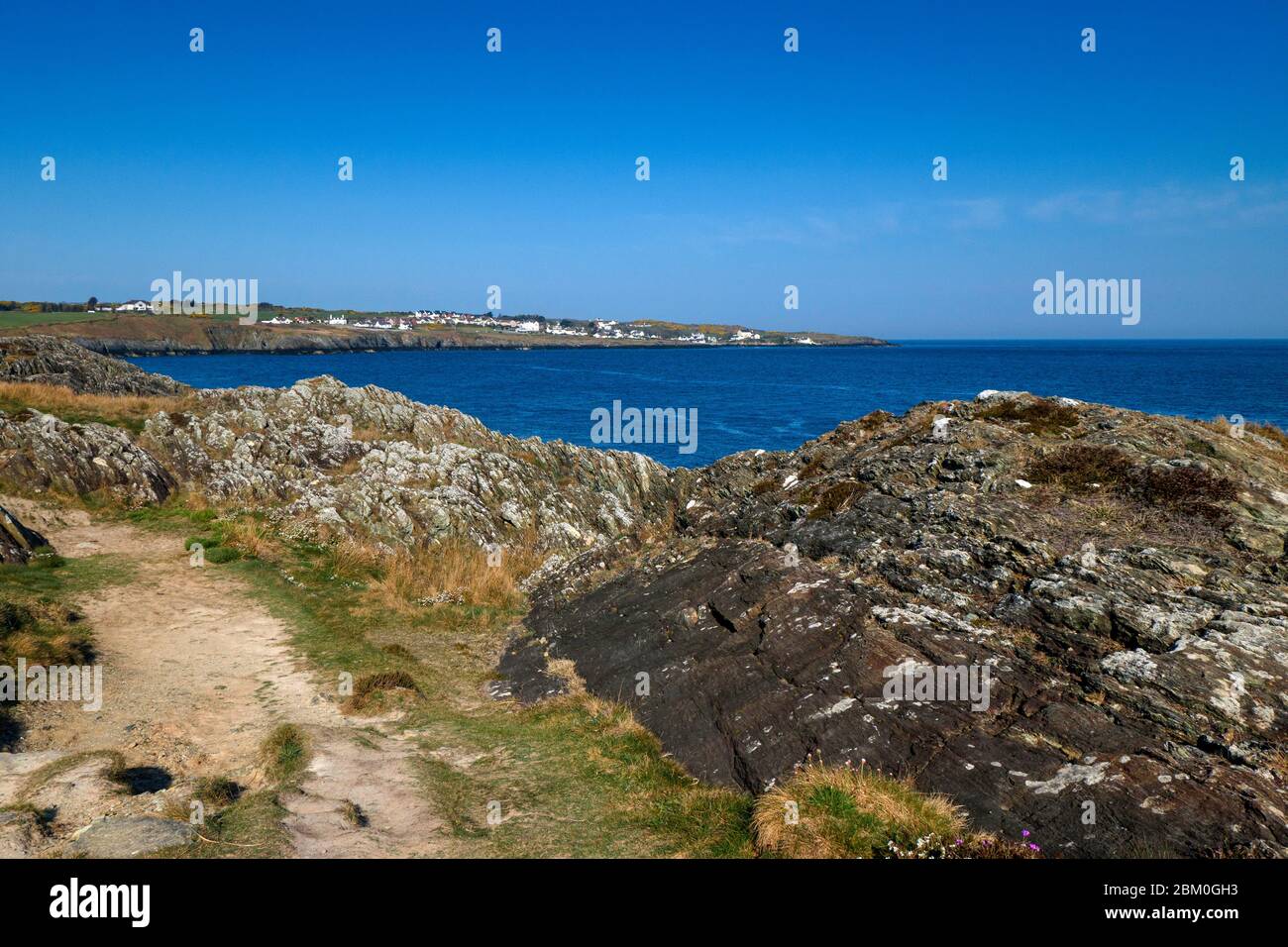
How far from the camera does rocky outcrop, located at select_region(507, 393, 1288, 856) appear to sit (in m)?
8.77

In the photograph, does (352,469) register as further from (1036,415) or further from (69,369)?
(69,369)

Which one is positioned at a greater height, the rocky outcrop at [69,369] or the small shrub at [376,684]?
the rocky outcrop at [69,369]

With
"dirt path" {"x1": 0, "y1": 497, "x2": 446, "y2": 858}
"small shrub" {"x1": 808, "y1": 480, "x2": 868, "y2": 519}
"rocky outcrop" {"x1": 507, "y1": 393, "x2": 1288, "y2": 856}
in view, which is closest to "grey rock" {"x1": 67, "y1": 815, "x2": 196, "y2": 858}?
"dirt path" {"x1": 0, "y1": 497, "x2": 446, "y2": 858}

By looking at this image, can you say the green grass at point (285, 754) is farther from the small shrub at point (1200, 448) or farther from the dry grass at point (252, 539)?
the small shrub at point (1200, 448)

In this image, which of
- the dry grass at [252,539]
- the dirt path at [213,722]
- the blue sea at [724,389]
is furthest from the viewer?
the blue sea at [724,389]

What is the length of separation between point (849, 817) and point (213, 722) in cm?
1178

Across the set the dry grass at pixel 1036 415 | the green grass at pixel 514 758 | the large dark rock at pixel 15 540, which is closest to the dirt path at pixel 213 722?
the green grass at pixel 514 758

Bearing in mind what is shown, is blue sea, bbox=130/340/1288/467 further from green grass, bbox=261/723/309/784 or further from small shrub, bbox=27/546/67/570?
green grass, bbox=261/723/309/784

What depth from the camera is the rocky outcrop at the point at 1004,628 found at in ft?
28.8

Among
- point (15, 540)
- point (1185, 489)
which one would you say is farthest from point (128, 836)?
point (1185, 489)

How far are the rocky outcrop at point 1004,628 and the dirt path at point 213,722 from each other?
4446 millimetres

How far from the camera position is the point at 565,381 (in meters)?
149

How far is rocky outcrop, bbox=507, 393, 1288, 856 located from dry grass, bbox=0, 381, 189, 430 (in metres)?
27.5
